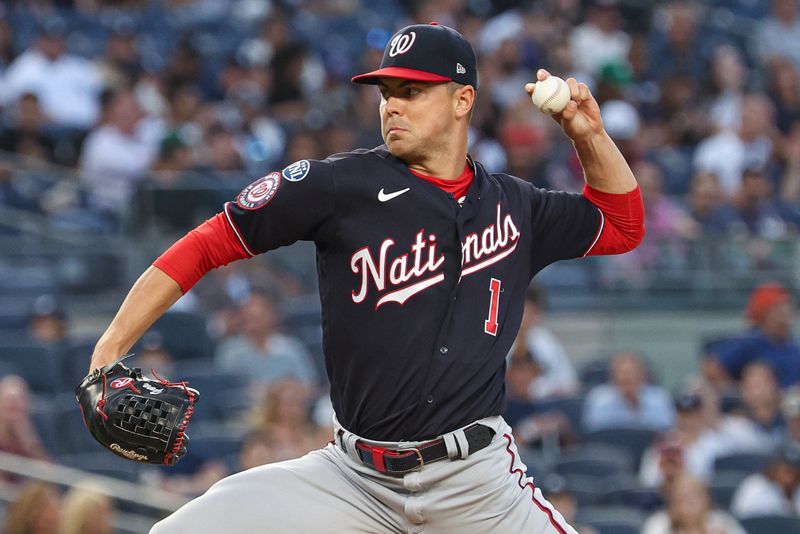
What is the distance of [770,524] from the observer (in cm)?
717

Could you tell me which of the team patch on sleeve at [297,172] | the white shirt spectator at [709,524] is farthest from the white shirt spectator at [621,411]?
the team patch on sleeve at [297,172]

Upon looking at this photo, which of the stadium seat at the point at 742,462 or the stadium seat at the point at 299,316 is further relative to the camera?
the stadium seat at the point at 299,316

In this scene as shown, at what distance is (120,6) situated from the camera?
12.5 meters

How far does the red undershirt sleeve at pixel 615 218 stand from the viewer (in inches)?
168

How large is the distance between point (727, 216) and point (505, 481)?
23.3ft

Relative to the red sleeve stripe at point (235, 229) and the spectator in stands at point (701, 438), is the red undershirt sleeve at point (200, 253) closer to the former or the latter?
the red sleeve stripe at point (235, 229)

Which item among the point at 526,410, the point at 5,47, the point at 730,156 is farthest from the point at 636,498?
the point at 5,47

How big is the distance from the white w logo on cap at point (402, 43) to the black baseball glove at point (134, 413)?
1.08 m

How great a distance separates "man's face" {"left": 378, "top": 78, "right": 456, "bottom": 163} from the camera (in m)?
3.96

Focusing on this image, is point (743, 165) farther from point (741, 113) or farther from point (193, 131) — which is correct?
point (193, 131)

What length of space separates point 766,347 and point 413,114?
18.4 ft

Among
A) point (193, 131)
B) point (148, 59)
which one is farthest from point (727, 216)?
point (148, 59)

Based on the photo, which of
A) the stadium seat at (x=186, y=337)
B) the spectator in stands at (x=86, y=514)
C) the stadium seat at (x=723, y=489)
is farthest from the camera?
the stadium seat at (x=186, y=337)

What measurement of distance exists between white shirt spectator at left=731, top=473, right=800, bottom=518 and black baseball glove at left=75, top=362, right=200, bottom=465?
175 inches
